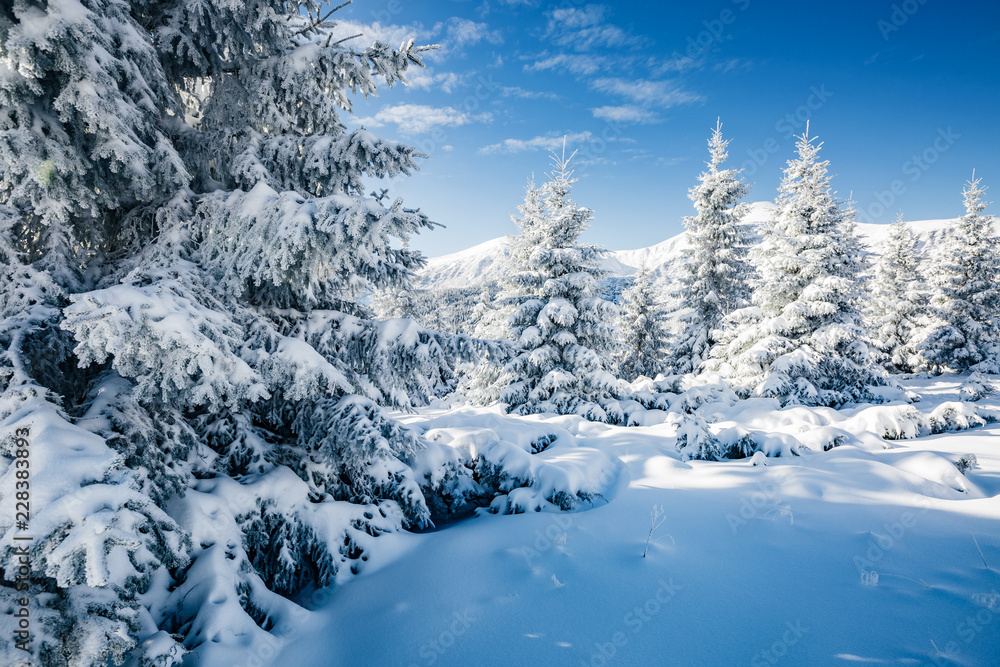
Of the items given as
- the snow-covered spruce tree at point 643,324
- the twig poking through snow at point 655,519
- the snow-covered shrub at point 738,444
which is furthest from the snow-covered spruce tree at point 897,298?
the twig poking through snow at point 655,519

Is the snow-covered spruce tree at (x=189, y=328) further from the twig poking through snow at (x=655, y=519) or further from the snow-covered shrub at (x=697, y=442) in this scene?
the snow-covered shrub at (x=697, y=442)

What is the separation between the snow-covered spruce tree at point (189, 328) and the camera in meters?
2.22

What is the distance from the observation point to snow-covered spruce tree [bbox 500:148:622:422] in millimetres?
13281

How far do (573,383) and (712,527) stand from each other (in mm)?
9271

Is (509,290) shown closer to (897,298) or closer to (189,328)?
(189,328)

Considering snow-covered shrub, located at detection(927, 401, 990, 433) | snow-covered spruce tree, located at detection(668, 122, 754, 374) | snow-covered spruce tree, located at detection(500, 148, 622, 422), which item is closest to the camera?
snow-covered shrub, located at detection(927, 401, 990, 433)

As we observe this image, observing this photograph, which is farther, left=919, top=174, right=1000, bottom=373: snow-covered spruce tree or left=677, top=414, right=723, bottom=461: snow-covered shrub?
left=919, top=174, right=1000, bottom=373: snow-covered spruce tree

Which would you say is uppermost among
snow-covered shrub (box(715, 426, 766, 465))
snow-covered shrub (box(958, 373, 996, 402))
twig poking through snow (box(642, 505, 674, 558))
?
snow-covered shrub (box(715, 426, 766, 465))

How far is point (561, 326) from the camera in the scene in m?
13.9

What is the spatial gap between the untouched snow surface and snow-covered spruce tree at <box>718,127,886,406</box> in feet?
28.4

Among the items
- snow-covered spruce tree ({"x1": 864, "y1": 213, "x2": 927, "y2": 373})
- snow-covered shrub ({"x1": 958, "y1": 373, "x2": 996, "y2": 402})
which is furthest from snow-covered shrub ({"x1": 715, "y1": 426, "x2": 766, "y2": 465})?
snow-covered spruce tree ({"x1": 864, "y1": 213, "x2": 927, "y2": 373})

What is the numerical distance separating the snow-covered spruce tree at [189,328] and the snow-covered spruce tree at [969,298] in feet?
107

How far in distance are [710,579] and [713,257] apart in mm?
18063

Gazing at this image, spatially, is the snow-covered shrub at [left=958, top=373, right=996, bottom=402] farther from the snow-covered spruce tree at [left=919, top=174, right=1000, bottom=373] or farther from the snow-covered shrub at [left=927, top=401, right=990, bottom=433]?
the snow-covered spruce tree at [left=919, top=174, right=1000, bottom=373]
